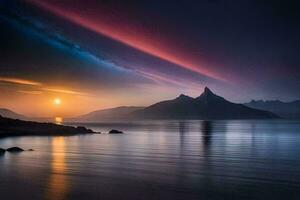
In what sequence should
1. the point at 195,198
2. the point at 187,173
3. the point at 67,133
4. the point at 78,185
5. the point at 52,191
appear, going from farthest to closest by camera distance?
the point at 67,133 < the point at 187,173 < the point at 78,185 < the point at 52,191 < the point at 195,198

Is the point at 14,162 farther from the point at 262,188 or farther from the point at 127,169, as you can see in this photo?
the point at 262,188

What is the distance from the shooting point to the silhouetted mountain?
386ft

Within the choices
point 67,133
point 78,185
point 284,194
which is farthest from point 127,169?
point 67,133

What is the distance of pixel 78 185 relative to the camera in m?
29.8

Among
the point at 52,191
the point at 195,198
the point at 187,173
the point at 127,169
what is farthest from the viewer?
the point at 127,169

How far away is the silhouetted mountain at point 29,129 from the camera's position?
11775 centimetres

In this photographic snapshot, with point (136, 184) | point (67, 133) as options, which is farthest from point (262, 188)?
point (67, 133)

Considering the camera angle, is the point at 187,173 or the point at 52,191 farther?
the point at 187,173

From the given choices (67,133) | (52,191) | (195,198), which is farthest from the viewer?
(67,133)

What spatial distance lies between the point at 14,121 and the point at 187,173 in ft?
375

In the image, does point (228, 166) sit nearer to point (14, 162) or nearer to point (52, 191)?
point (52, 191)

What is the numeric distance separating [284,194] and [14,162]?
3570 centimetres

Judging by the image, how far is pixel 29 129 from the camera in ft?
416

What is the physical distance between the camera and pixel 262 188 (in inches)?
1096
